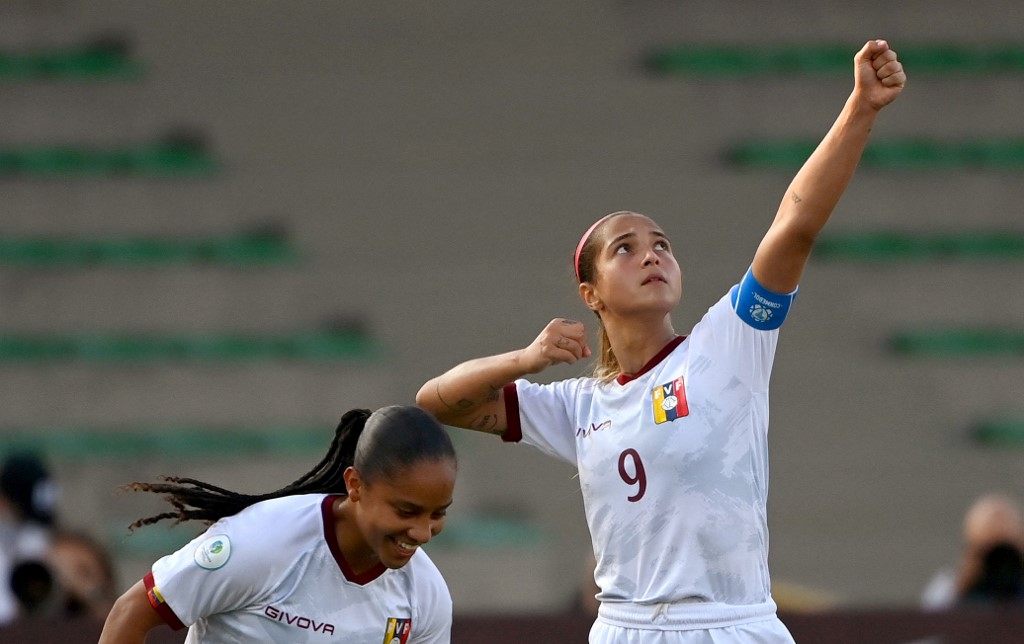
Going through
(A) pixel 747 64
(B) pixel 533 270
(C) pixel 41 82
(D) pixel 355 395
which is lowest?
(D) pixel 355 395

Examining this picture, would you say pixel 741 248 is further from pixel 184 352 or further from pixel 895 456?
pixel 184 352

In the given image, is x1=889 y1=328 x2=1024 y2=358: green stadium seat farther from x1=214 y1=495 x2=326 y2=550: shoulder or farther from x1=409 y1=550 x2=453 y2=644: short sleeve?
x1=214 y1=495 x2=326 y2=550: shoulder

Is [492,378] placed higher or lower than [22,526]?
higher

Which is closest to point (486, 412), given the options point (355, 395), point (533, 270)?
point (355, 395)

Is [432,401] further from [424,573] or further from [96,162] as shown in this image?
[96,162]

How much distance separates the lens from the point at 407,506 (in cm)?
382

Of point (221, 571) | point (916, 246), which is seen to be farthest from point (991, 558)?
point (916, 246)

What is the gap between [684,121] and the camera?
13.9 metres

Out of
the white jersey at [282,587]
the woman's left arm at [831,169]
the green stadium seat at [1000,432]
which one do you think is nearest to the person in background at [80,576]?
the white jersey at [282,587]

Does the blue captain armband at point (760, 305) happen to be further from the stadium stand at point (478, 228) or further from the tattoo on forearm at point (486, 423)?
the stadium stand at point (478, 228)

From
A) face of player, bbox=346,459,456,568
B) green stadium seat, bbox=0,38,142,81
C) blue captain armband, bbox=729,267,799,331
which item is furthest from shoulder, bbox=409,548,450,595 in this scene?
green stadium seat, bbox=0,38,142,81

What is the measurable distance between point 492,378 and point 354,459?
60 cm

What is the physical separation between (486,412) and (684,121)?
951 cm

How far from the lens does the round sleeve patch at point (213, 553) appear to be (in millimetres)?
3896
